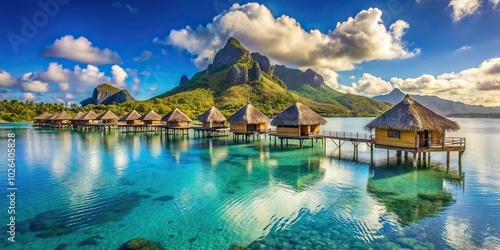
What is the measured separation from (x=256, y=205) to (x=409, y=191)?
23.5ft

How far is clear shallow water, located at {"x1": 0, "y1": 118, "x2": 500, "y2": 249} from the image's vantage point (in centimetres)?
776

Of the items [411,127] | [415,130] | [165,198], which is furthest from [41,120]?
[415,130]

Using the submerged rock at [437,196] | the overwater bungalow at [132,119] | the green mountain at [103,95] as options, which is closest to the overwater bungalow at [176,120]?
the overwater bungalow at [132,119]

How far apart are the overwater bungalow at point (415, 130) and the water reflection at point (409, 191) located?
165 centimetres

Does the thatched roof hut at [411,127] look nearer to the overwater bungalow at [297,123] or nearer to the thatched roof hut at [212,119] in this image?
the overwater bungalow at [297,123]

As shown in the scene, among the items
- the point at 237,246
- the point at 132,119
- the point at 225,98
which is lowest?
the point at 237,246

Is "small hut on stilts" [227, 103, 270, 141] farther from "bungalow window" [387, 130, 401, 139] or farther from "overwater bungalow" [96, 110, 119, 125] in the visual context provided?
"overwater bungalow" [96, 110, 119, 125]

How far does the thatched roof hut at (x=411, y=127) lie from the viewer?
16625mm

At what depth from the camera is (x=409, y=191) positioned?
39.7ft

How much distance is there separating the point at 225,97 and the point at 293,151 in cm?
7592

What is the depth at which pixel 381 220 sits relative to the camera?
890 centimetres

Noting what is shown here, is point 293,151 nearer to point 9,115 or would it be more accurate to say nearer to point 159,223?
point 159,223

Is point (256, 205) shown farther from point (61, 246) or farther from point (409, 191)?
point (409, 191)

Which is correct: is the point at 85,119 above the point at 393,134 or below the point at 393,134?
above
